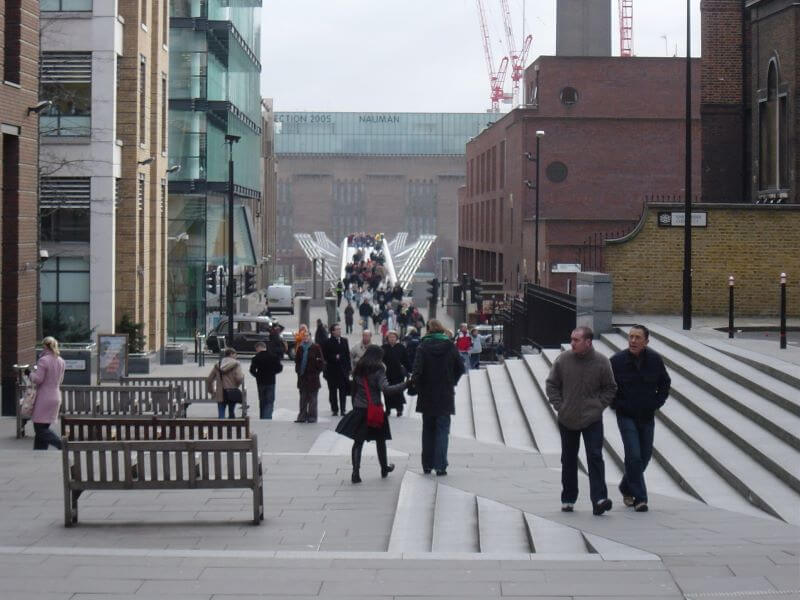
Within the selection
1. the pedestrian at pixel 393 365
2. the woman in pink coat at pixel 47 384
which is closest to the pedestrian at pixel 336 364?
the pedestrian at pixel 393 365

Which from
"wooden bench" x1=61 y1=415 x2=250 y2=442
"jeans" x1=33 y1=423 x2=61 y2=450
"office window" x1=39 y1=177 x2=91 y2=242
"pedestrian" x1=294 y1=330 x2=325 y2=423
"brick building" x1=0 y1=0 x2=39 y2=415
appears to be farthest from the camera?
"office window" x1=39 y1=177 x2=91 y2=242

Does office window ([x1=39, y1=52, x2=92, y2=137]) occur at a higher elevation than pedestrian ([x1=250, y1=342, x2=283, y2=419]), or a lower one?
higher

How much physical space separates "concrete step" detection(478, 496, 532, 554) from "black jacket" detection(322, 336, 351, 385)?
10119 mm

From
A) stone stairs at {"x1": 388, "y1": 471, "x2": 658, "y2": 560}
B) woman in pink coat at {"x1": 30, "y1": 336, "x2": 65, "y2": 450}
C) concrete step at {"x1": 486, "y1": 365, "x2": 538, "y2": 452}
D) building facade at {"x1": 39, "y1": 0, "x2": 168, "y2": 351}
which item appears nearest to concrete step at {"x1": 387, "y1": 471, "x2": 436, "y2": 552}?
stone stairs at {"x1": 388, "y1": 471, "x2": 658, "y2": 560}

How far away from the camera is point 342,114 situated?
164 metres

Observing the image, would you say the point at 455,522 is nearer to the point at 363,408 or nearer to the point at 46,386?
the point at 363,408

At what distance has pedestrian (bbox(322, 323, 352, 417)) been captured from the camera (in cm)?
2134

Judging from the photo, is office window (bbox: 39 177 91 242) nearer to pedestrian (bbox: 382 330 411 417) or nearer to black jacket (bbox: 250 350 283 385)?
black jacket (bbox: 250 350 283 385)

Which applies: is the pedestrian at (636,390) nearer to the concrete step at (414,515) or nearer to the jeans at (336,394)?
the concrete step at (414,515)

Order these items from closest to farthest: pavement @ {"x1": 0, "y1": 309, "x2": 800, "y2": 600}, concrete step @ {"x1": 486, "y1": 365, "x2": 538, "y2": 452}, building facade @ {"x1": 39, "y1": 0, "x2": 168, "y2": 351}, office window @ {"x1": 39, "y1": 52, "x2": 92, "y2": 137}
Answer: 1. pavement @ {"x1": 0, "y1": 309, "x2": 800, "y2": 600}
2. concrete step @ {"x1": 486, "y1": 365, "x2": 538, "y2": 452}
3. building facade @ {"x1": 39, "y1": 0, "x2": 168, "y2": 351}
4. office window @ {"x1": 39, "y1": 52, "x2": 92, "y2": 137}

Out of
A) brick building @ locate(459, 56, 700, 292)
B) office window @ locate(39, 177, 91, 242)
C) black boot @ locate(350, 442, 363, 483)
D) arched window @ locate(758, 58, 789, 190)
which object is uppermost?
brick building @ locate(459, 56, 700, 292)

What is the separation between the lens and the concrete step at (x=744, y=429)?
1170 centimetres

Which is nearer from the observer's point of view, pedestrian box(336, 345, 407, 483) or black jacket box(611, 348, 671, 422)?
black jacket box(611, 348, 671, 422)

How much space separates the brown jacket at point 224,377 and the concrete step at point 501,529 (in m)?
8.61
